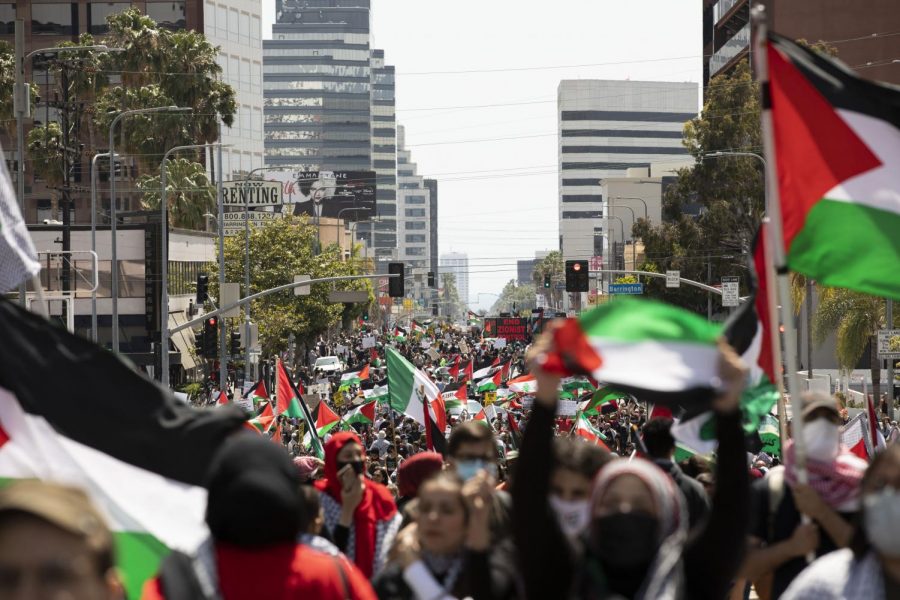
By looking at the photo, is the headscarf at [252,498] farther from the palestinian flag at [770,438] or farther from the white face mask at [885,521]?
the palestinian flag at [770,438]

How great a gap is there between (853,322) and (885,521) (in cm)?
3778

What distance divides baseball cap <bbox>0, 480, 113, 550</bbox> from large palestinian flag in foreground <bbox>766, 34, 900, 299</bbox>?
3988 millimetres

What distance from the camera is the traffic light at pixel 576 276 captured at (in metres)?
42.2

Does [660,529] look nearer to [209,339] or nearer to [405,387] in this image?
[405,387]

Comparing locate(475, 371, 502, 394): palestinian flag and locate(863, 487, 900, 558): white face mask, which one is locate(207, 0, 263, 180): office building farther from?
locate(863, 487, 900, 558): white face mask

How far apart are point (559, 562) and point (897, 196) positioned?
3135mm

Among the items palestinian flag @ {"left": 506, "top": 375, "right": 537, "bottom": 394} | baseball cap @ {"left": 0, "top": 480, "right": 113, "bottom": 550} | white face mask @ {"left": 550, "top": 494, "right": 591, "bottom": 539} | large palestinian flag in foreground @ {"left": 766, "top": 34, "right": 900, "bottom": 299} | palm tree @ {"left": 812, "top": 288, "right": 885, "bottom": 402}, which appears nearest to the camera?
baseball cap @ {"left": 0, "top": 480, "right": 113, "bottom": 550}

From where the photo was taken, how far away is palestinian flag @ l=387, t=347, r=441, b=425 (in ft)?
51.9

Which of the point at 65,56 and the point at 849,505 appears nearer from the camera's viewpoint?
the point at 849,505

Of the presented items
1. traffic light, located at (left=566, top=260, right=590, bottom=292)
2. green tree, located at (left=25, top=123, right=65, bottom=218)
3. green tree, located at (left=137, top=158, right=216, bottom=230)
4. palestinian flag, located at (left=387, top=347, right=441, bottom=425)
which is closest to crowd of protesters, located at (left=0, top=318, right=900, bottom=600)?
palestinian flag, located at (left=387, top=347, right=441, bottom=425)

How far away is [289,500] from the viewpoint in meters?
3.65

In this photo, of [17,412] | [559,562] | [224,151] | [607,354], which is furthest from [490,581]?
[224,151]

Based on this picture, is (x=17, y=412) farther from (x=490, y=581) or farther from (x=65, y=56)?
(x=65, y=56)

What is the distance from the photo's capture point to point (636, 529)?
3.58 m
